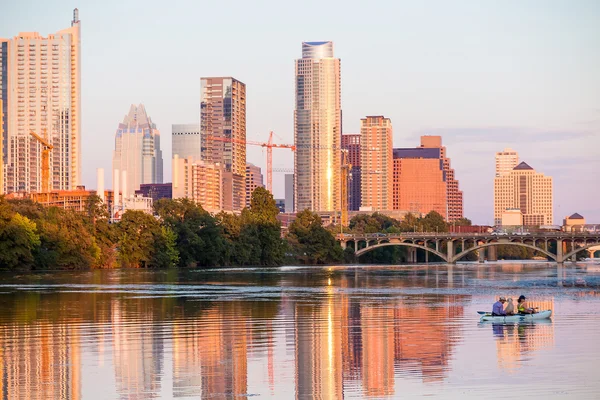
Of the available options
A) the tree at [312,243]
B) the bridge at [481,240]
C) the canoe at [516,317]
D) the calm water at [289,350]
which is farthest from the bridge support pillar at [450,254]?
the canoe at [516,317]

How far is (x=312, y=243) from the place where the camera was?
182 metres

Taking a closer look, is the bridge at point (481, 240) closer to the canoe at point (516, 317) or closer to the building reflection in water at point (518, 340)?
the canoe at point (516, 317)

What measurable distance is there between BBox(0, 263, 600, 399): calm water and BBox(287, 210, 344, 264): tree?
122581 millimetres

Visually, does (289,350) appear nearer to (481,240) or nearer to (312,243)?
(312,243)

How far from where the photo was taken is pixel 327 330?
3891 cm

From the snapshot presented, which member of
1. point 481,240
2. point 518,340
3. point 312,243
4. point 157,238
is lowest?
point 518,340

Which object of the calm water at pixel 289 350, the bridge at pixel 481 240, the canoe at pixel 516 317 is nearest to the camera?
the calm water at pixel 289 350

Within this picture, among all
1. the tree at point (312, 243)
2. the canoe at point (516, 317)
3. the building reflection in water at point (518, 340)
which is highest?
the tree at point (312, 243)

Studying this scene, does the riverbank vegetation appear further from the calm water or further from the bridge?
the calm water

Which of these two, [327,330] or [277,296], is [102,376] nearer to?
[327,330]

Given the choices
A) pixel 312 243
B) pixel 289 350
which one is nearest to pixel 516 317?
pixel 289 350

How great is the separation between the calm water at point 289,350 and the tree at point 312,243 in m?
123

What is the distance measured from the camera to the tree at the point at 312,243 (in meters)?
180

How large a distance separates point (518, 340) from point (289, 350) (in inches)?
337
